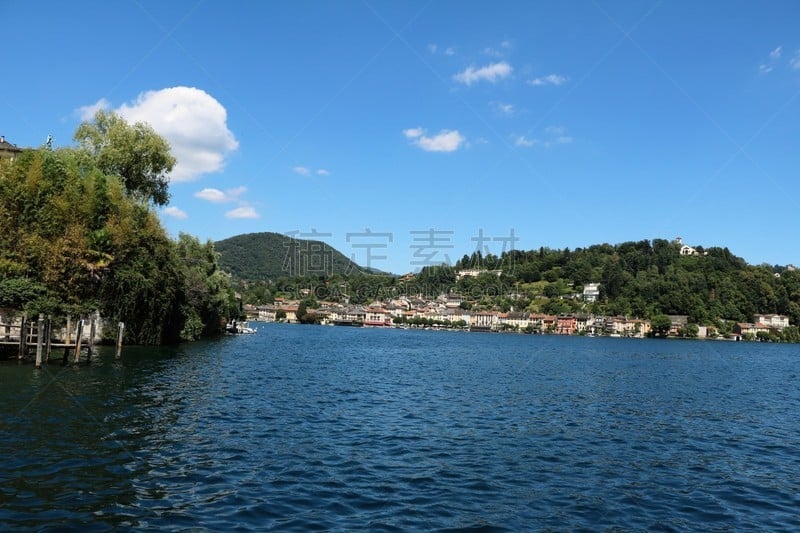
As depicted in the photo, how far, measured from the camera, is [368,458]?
16625 millimetres

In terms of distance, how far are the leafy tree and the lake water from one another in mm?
27594

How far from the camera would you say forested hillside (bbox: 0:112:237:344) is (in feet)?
124

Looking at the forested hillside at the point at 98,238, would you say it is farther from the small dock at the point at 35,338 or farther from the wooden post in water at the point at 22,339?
the wooden post in water at the point at 22,339

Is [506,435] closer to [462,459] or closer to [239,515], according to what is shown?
[462,459]

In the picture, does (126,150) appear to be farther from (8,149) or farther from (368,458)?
(368,458)

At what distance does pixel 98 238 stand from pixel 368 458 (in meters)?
35.1

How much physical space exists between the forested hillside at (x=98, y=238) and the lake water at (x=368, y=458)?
8706 millimetres

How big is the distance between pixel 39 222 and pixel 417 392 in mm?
27907

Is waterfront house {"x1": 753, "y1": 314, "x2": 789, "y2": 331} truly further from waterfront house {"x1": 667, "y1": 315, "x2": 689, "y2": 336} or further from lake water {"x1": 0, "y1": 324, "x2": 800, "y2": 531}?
lake water {"x1": 0, "y1": 324, "x2": 800, "y2": 531}

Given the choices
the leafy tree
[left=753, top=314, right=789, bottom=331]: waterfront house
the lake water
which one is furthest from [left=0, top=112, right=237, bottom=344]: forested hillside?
[left=753, top=314, right=789, bottom=331]: waterfront house

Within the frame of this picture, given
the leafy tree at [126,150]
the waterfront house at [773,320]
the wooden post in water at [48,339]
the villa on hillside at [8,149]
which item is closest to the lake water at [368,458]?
the wooden post in water at [48,339]

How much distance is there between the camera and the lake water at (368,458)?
12.0m

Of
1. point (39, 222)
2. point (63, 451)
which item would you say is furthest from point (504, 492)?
point (39, 222)

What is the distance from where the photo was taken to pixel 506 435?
68.3 ft
